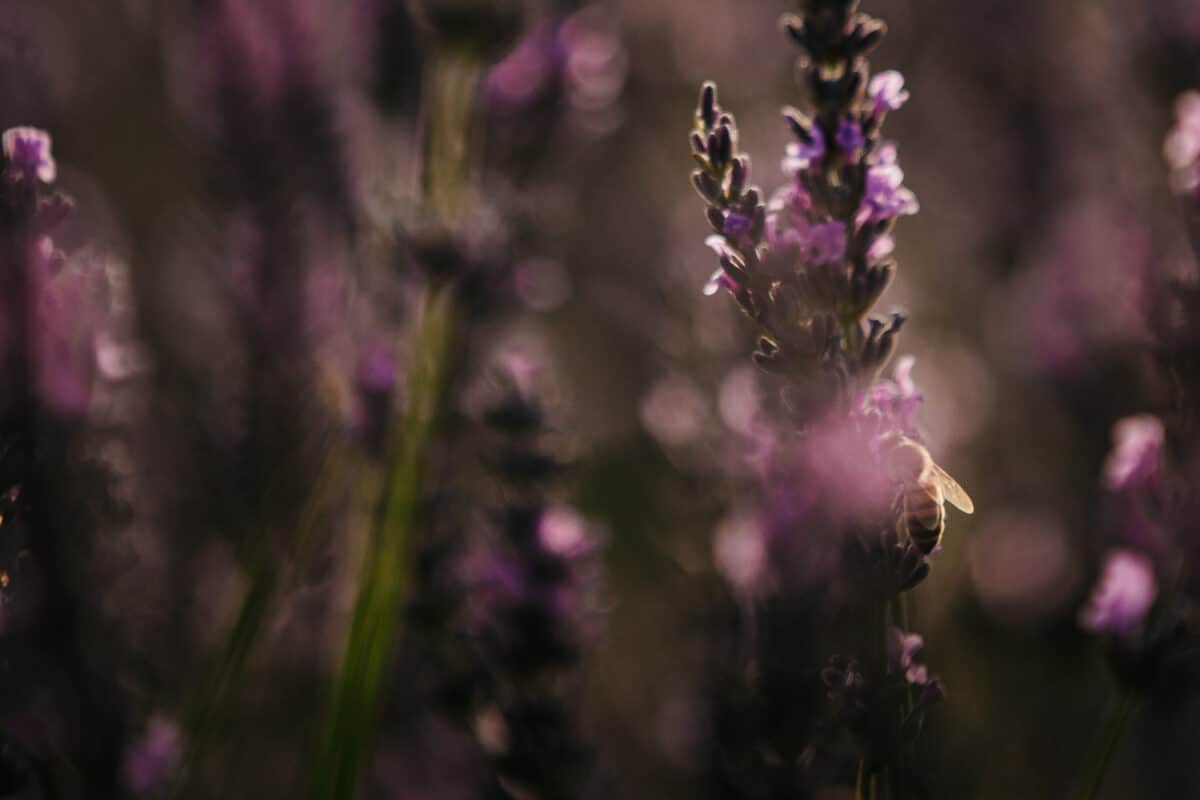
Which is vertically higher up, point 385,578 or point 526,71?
point 526,71

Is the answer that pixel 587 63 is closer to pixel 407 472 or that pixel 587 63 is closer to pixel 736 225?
pixel 407 472

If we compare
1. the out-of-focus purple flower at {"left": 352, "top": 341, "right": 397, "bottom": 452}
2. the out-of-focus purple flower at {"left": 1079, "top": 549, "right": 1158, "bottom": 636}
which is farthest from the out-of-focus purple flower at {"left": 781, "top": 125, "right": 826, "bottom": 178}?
the out-of-focus purple flower at {"left": 352, "top": 341, "right": 397, "bottom": 452}

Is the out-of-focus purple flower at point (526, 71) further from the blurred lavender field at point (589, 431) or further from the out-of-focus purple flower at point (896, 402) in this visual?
the out-of-focus purple flower at point (896, 402)

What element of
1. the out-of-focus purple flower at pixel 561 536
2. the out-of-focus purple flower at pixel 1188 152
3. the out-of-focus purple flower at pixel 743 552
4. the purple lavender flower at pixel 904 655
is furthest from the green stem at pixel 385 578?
the out-of-focus purple flower at pixel 1188 152

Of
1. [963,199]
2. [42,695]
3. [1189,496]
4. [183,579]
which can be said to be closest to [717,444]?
[1189,496]

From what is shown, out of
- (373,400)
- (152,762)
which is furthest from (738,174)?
(152,762)

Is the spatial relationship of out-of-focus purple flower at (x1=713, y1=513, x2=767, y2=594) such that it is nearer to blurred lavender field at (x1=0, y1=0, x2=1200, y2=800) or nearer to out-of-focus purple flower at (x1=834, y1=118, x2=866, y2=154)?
blurred lavender field at (x1=0, y1=0, x2=1200, y2=800)

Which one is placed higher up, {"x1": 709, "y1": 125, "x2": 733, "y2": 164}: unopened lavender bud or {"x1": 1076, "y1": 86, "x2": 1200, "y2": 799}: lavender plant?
{"x1": 709, "y1": 125, "x2": 733, "y2": 164}: unopened lavender bud
